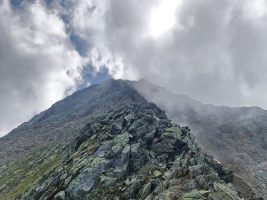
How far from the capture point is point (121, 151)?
92438 mm

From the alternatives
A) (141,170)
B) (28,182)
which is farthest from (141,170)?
(28,182)

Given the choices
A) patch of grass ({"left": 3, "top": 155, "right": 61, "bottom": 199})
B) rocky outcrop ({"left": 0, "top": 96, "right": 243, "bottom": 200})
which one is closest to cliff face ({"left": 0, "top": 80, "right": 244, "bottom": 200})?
rocky outcrop ({"left": 0, "top": 96, "right": 243, "bottom": 200})

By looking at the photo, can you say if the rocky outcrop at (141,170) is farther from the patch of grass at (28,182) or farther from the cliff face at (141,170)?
the patch of grass at (28,182)

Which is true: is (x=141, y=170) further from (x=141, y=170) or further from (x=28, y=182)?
(x=28, y=182)

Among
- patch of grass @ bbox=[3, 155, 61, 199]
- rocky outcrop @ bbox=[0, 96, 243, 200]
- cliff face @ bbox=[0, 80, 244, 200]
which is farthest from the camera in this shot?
patch of grass @ bbox=[3, 155, 61, 199]

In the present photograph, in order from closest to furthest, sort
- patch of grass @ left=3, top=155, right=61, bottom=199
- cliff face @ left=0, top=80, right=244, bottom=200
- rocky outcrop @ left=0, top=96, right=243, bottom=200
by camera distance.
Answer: rocky outcrop @ left=0, top=96, right=243, bottom=200 < cliff face @ left=0, top=80, right=244, bottom=200 < patch of grass @ left=3, top=155, right=61, bottom=199

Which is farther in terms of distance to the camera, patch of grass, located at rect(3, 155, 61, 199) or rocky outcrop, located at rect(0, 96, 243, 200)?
patch of grass, located at rect(3, 155, 61, 199)

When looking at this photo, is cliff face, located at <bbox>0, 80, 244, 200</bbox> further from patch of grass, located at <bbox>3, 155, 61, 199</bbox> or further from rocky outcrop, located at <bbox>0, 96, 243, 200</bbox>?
patch of grass, located at <bbox>3, 155, 61, 199</bbox>

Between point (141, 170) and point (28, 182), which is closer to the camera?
point (141, 170)

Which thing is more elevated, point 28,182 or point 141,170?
point 28,182

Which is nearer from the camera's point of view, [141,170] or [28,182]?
[141,170]

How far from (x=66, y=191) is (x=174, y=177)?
26668 mm

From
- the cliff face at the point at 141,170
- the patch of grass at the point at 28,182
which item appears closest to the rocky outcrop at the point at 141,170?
the cliff face at the point at 141,170

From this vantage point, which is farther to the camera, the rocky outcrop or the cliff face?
the cliff face
